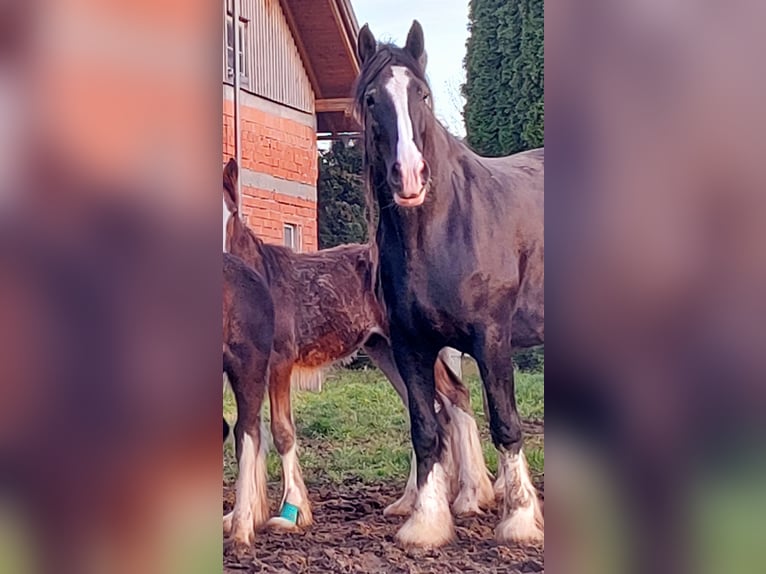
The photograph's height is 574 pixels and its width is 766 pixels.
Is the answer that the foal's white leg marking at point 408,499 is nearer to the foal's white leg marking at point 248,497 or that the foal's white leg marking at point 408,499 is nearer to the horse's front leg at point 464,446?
the horse's front leg at point 464,446

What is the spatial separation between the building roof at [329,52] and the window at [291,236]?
47 cm

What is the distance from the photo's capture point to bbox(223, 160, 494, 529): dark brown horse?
423cm

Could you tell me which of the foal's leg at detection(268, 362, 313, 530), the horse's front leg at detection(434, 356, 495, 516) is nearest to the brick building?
the foal's leg at detection(268, 362, 313, 530)

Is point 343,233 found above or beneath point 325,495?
above

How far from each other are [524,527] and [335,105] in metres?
2.11

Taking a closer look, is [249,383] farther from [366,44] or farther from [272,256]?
[366,44]

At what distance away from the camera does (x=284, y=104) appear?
4.35m

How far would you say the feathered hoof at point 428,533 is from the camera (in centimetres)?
413

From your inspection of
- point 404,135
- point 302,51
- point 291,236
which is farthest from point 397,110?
point 291,236

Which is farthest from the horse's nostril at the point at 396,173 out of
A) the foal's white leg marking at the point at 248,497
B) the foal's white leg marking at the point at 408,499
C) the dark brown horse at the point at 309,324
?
the foal's white leg marking at the point at 248,497
